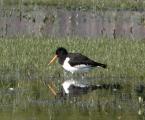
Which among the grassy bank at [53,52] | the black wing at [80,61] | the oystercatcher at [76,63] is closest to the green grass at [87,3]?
the grassy bank at [53,52]

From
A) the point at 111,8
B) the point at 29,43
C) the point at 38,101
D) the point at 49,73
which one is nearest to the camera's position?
the point at 38,101

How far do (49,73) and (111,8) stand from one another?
19.4 meters

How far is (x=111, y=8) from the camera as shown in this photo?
3781 centimetres

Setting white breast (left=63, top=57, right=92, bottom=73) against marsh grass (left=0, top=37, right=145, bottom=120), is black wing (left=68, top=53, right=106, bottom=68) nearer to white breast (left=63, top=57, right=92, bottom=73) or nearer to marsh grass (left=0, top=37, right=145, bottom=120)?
white breast (left=63, top=57, right=92, bottom=73)

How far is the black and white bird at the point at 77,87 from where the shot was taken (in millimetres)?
16500

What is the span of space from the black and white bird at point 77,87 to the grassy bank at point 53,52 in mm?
1052

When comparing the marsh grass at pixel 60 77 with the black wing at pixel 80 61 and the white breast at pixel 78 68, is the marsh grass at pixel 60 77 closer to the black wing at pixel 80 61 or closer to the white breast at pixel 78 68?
the white breast at pixel 78 68

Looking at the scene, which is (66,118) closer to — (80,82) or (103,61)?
(80,82)

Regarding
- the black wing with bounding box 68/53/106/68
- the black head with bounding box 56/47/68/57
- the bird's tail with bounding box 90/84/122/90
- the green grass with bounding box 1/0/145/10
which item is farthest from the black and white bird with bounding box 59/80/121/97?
the green grass with bounding box 1/0/145/10

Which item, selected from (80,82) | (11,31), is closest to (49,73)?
(80,82)

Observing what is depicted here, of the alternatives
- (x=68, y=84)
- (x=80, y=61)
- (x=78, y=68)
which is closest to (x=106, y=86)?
(x=68, y=84)

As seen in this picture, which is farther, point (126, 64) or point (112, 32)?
point (112, 32)

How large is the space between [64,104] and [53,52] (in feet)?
21.8

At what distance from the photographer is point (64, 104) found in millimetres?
15047
